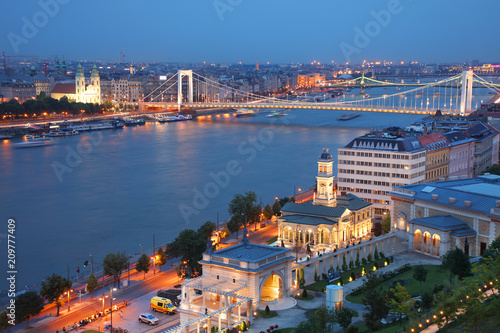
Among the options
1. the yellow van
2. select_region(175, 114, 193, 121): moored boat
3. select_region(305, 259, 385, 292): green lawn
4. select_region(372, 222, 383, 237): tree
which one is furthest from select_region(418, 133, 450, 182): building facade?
select_region(175, 114, 193, 121): moored boat

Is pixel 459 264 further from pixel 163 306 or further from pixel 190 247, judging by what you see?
pixel 190 247

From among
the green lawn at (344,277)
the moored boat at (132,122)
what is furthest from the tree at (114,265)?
the moored boat at (132,122)

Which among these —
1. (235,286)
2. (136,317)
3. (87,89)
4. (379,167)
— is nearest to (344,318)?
(235,286)

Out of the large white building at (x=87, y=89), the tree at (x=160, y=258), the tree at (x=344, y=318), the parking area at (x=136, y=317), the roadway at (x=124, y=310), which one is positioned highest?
the large white building at (x=87, y=89)

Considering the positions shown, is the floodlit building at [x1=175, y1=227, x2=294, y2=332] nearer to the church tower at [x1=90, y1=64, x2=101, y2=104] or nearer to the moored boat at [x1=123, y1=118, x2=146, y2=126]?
the moored boat at [x1=123, y1=118, x2=146, y2=126]

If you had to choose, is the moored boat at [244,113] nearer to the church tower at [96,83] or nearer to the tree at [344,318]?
the church tower at [96,83]

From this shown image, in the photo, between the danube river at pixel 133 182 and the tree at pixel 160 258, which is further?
the danube river at pixel 133 182
